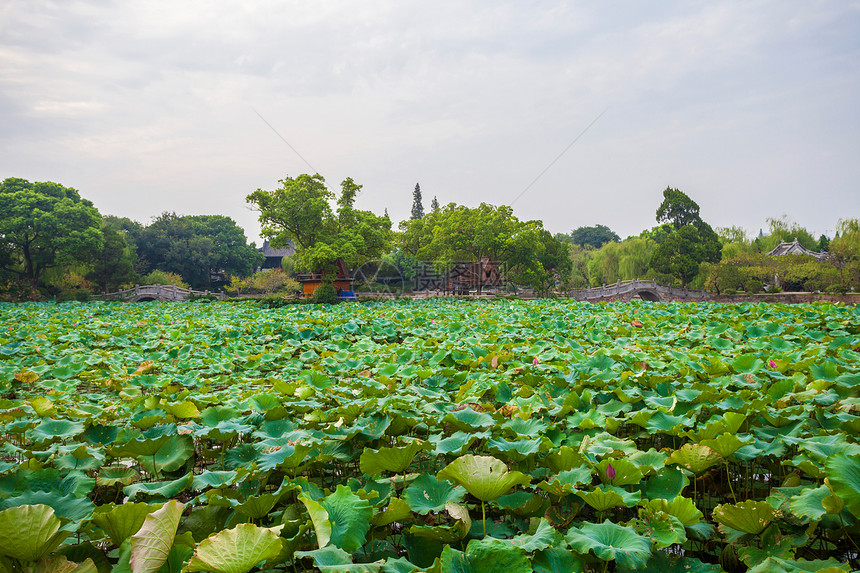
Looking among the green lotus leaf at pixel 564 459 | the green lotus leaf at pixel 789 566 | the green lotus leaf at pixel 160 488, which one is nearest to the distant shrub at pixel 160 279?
the green lotus leaf at pixel 160 488

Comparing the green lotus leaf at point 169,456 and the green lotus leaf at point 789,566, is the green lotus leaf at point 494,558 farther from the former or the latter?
the green lotus leaf at point 169,456

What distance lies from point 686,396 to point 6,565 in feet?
8.05

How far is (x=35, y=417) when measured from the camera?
2.43 metres

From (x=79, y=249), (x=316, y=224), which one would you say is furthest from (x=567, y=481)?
(x=79, y=249)

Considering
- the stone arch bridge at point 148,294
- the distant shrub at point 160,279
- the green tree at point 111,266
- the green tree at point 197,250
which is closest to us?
the stone arch bridge at point 148,294

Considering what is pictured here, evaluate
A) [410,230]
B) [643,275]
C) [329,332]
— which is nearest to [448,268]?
[410,230]

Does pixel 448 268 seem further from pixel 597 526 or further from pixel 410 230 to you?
pixel 597 526

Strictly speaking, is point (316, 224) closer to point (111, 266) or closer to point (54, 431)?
point (111, 266)

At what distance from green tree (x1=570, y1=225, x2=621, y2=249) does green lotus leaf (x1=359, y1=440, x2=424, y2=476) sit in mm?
78015

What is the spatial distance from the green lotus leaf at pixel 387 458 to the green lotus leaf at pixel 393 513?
0.22 m

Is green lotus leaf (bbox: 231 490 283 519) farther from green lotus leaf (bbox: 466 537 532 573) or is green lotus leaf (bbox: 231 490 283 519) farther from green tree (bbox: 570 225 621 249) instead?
green tree (bbox: 570 225 621 249)

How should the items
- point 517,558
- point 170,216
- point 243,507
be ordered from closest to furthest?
point 517,558, point 243,507, point 170,216

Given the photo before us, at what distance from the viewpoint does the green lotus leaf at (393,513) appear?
Answer: 118 cm

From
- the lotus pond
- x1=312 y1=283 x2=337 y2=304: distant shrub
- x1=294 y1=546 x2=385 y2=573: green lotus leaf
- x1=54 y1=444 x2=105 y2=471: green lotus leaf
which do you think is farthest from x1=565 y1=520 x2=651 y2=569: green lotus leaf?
x1=312 y1=283 x2=337 y2=304: distant shrub
